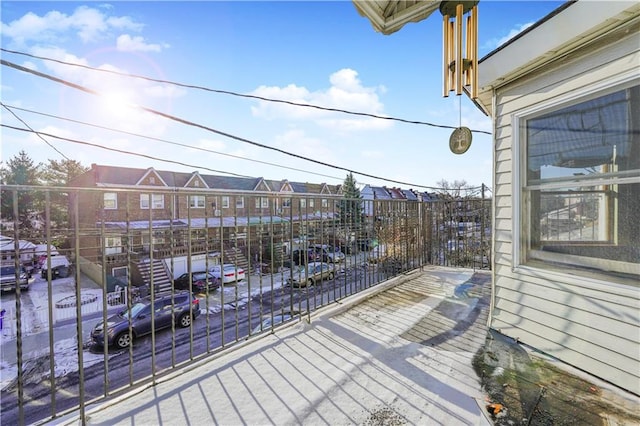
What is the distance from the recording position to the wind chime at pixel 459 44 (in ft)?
7.11

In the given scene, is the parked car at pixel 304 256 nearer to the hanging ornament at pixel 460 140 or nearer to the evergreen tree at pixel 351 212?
the evergreen tree at pixel 351 212

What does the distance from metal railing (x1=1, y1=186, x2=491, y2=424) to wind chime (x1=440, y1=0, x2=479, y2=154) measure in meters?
1.68

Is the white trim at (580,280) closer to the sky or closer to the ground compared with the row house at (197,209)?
closer to the ground

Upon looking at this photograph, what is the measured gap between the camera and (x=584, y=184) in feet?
6.97

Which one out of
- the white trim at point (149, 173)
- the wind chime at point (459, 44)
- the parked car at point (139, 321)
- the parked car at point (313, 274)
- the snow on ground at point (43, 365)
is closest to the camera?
the wind chime at point (459, 44)

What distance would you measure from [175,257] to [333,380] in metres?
4.46

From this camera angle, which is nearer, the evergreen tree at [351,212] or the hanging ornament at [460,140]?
the hanging ornament at [460,140]

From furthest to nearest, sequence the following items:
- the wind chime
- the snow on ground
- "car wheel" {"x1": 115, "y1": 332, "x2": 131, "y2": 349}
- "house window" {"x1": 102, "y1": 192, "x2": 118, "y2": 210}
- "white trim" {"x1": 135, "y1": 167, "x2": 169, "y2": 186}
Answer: "white trim" {"x1": 135, "y1": 167, "x2": 169, "y2": 186}, "car wheel" {"x1": 115, "y1": 332, "x2": 131, "y2": 349}, the snow on ground, the wind chime, "house window" {"x1": 102, "y1": 192, "x2": 118, "y2": 210}

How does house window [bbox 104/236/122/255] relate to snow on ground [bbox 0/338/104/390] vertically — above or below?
above

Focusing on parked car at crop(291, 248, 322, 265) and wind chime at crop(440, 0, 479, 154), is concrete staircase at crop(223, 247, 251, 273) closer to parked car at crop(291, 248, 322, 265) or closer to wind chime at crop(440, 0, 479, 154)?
→ parked car at crop(291, 248, 322, 265)

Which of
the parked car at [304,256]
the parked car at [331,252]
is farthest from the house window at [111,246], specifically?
the parked car at [331,252]

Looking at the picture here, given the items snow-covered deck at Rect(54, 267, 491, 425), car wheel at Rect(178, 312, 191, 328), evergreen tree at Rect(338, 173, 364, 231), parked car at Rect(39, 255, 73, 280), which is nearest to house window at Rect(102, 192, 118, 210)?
parked car at Rect(39, 255, 73, 280)

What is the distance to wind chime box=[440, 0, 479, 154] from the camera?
2.17m

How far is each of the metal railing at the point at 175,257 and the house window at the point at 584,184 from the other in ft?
5.86
